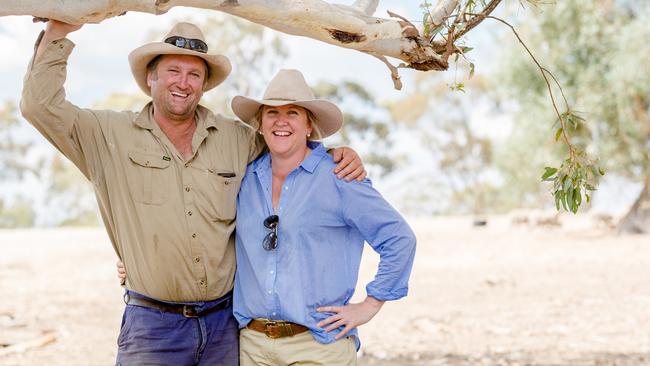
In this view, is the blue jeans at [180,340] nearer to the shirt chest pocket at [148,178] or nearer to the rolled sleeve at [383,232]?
the shirt chest pocket at [148,178]

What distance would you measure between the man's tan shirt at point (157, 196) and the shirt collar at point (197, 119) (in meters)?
0.02

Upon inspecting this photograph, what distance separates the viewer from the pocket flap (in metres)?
3.79

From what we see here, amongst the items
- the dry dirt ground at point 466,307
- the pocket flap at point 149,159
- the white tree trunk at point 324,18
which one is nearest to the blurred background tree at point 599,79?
the dry dirt ground at point 466,307

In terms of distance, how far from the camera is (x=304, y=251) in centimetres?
352

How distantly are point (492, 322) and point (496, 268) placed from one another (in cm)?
570

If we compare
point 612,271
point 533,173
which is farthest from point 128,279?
point 533,173

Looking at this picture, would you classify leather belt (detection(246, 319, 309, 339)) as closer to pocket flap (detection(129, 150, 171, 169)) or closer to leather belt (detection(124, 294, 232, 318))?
leather belt (detection(124, 294, 232, 318))

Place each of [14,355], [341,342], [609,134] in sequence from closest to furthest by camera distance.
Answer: [341,342], [14,355], [609,134]

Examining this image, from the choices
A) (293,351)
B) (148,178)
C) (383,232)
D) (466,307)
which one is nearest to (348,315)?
(293,351)

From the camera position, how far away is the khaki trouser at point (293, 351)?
3.47 m

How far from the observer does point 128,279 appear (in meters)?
3.89

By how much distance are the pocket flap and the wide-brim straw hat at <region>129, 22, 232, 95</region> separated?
1.70 ft

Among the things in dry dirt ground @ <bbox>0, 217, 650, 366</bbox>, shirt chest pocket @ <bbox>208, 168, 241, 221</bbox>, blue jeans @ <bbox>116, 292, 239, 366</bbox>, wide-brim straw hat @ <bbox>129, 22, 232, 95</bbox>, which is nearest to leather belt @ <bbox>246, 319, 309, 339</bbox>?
blue jeans @ <bbox>116, 292, 239, 366</bbox>

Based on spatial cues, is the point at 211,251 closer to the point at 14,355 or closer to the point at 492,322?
the point at 14,355
